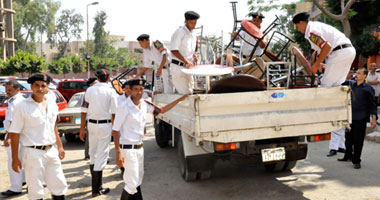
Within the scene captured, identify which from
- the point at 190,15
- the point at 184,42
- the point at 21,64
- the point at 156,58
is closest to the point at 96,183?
the point at 184,42

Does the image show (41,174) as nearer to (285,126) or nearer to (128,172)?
(128,172)

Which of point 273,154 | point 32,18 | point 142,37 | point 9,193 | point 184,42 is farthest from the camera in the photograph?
point 32,18

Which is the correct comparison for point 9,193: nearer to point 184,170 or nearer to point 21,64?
point 184,170

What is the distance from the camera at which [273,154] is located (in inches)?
177

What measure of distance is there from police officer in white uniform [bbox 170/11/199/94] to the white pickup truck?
1.94ft

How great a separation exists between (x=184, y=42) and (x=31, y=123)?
9.10 feet

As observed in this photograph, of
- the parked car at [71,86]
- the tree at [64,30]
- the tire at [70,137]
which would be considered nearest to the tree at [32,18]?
the tree at [64,30]

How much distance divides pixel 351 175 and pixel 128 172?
375 cm

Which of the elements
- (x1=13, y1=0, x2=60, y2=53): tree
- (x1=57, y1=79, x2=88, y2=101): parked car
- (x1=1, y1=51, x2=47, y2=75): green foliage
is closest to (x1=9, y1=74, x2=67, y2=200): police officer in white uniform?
(x1=57, y1=79, x2=88, y2=101): parked car

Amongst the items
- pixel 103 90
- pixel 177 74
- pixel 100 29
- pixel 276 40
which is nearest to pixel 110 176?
pixel 103 90

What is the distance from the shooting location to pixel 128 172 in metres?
3.88

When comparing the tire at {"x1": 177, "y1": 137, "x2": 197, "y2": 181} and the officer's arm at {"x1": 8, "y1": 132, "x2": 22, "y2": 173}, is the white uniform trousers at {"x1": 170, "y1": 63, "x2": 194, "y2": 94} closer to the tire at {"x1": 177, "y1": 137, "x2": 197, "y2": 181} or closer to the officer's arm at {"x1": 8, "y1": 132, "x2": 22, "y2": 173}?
the tire at {"x1": 177, "y1": 137, "x2": 197, "y2": 181}

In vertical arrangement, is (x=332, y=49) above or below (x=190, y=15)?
below

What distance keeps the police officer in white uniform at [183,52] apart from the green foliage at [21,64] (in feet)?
96.0
